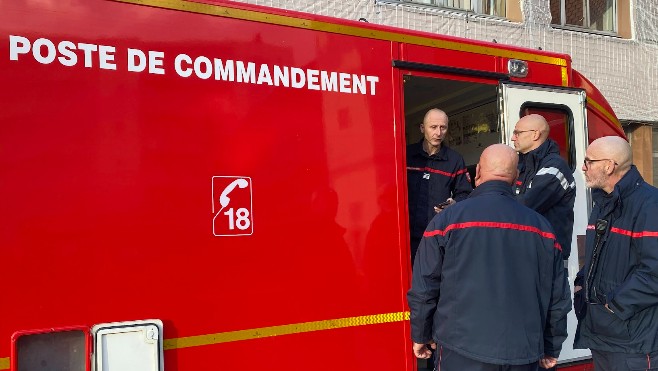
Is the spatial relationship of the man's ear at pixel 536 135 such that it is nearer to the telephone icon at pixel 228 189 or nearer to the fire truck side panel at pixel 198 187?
the fire truck side panel at pixel 198 187

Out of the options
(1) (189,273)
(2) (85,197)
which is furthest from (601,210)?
(2) (85,197)

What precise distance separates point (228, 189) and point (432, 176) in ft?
5.77

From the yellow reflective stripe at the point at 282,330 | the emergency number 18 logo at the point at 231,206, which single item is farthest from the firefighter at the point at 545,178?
the emergency number 18 logo at the point at 231,206

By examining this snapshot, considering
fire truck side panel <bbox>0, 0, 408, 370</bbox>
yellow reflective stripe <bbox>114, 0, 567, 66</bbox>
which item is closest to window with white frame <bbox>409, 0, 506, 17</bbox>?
Result: yellow reflective stripe <bbox>114, 0, 567, 66</bbox>

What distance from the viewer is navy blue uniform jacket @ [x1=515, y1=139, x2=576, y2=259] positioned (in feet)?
11.1

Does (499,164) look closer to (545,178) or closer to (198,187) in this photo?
(545,178)

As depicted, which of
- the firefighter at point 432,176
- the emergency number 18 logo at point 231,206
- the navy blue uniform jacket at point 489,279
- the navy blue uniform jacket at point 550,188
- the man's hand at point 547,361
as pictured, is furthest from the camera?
the firefighter at point 432,176

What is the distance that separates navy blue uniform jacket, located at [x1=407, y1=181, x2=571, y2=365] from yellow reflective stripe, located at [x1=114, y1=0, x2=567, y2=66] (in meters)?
1.01

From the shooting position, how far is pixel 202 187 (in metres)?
2.56

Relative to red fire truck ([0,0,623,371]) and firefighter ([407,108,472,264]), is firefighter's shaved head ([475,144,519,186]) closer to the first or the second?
red fire truck ([0,0,623,371])

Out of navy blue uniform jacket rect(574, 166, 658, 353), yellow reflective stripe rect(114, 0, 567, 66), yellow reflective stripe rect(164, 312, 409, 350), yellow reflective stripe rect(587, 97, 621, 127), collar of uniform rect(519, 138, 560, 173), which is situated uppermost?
yellow reflective stripe rect(114, 0, 567, 66)

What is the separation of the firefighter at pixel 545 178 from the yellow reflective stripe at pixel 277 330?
3.52 ft

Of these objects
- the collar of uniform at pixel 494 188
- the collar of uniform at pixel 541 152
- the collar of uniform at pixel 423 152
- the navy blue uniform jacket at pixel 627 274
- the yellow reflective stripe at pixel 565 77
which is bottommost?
the navy blue uniform jacket at pixel 627 274

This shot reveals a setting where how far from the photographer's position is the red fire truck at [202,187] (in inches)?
89.0
